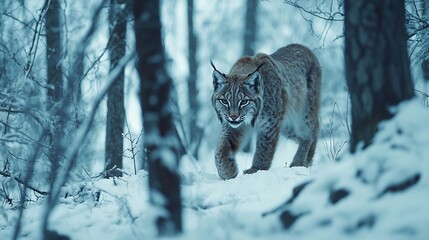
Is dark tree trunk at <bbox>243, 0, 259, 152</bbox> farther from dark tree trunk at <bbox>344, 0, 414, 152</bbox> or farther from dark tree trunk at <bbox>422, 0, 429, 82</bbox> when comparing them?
dark tree trunk at <bbox>344, 0, 414, 152</bbox>

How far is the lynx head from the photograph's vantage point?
7746mm

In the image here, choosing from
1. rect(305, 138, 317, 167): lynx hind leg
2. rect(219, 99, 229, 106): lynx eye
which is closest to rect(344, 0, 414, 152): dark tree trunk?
rect(219, 99, 229, 106): lynx eye

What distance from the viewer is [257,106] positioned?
7938 millimetres

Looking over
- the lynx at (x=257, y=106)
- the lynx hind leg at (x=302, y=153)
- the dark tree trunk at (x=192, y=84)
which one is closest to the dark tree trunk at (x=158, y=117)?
the lynx at (x=257, y=106)

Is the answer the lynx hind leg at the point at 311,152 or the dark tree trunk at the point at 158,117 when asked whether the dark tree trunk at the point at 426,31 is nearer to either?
the lynx hind leg at the point at 311,152

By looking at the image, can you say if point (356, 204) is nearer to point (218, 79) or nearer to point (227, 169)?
point (227, 169)

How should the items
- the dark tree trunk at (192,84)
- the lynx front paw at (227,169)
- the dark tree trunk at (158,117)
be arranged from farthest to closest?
the dark tree trunk at (192,84), the lynx front paw at (227,169), the dark tree trunk at (158,117)

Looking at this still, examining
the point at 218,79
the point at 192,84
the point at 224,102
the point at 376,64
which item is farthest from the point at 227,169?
the point at 192,84

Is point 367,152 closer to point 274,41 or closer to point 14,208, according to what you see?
point 14,208

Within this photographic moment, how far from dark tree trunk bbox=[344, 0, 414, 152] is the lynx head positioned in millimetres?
3352

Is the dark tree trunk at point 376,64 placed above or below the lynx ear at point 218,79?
below

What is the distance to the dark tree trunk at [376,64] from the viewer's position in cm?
431

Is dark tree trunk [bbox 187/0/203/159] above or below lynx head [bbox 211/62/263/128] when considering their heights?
above

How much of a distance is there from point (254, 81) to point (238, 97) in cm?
29
